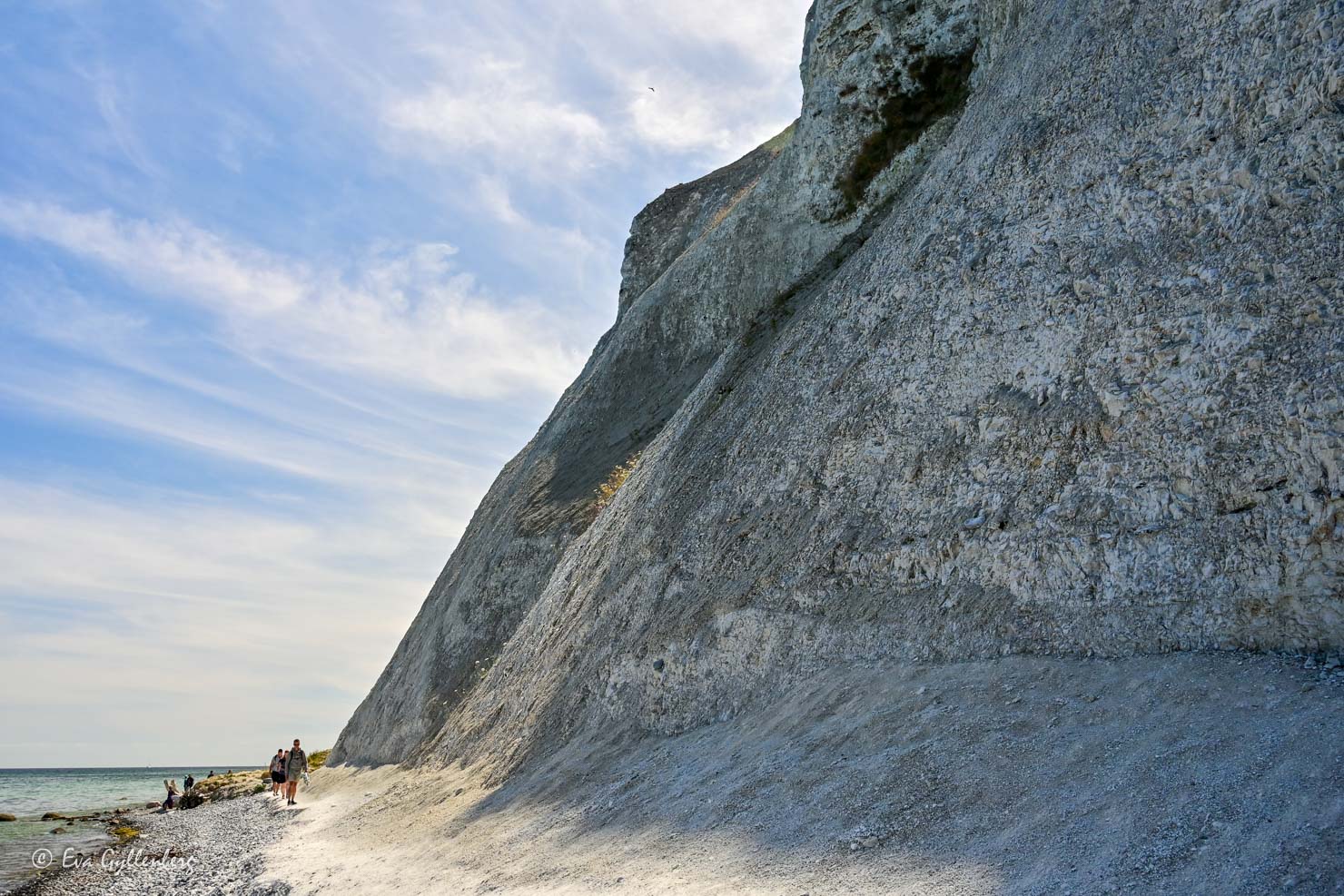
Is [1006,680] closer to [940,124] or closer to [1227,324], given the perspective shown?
[1227,324]

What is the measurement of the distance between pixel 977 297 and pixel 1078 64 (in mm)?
3826

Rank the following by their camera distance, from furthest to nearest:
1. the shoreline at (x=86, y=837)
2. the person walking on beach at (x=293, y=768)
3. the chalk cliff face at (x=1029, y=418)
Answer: the person walking on beach at (x=293, y=768)
the shoreline at (x=86, y=837)
the chalk cliff face at (x=1029, y=418)

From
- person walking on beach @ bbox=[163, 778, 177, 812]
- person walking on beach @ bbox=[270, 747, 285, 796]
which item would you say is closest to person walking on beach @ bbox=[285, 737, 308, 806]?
person walking on beach @ bbox=[270, 747, 285, 796]

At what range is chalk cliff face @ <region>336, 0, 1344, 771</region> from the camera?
898cm

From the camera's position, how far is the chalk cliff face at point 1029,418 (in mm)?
8984

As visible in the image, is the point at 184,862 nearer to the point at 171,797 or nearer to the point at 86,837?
the point at 86,837

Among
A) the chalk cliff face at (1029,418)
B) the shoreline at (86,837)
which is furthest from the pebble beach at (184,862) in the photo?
the chalk cliff face at (1029,418)

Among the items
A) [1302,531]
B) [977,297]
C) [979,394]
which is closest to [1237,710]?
[1302,531]

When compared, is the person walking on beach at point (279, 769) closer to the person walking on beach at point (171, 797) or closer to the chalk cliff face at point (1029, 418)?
the chalk cliff face at point (1029, 418)

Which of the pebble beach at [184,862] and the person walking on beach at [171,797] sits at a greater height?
the person walking on beach at [171,797]

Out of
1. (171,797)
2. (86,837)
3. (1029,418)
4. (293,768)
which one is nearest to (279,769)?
(293,768)

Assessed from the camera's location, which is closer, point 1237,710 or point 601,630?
point 1237,710

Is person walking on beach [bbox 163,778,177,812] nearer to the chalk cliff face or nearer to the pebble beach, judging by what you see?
the pebble beach

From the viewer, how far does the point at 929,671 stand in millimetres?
10102
